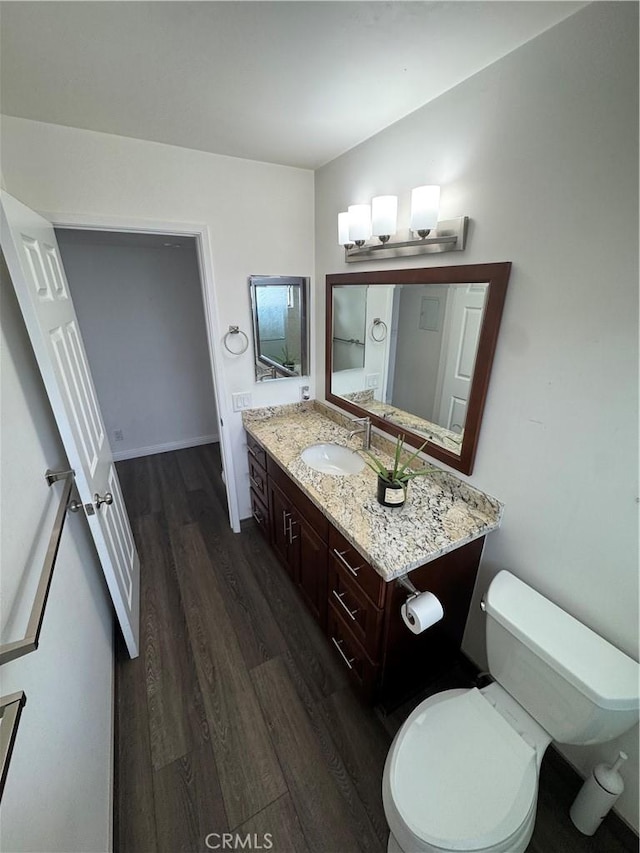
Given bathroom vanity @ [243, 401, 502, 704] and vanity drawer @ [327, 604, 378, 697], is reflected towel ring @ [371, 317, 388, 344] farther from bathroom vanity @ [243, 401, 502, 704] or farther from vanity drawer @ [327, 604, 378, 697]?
vanity drawer @ [327, 604, 378, 697]

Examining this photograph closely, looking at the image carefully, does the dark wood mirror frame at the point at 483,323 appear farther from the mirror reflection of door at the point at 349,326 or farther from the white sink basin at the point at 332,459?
the white sink basin at the point at 332,459

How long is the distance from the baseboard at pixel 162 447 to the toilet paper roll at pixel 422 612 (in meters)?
3.28

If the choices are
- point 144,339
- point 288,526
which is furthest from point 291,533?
point 144,339

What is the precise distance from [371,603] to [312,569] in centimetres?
51

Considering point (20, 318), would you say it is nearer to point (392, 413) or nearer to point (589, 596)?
point (392, 413)

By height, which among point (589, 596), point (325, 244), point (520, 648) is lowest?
point (520, 648)

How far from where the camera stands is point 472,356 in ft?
4.23

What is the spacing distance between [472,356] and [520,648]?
3.31 feet

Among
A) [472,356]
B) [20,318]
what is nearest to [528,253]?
[472,356]

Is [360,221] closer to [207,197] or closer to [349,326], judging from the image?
[349,326]

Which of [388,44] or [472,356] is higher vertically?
[388,44]

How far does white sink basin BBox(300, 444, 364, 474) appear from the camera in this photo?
1.87m

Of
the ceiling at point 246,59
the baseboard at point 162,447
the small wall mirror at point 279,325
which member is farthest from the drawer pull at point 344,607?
the baseboard at point 162,447

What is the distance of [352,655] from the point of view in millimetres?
1452
